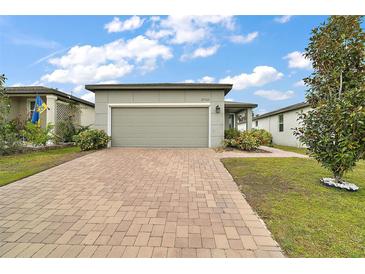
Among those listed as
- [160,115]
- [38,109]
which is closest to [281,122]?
[160,115]

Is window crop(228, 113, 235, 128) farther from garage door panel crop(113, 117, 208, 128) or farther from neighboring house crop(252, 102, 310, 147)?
garage door panel crop(113, 117, 208, 128)

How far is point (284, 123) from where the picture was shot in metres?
15.6

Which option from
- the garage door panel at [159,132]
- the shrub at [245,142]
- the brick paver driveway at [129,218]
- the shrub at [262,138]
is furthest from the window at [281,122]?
the brick paver driveway at [129,218]

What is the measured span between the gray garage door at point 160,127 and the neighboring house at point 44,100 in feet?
14.1

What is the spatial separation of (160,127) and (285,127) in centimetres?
1076

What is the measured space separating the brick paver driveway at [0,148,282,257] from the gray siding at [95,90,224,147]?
5581 millimetres

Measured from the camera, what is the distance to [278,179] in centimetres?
496

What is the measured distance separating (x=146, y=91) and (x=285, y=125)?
11631 millimetres

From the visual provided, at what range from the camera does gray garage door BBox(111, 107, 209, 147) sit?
1081cm

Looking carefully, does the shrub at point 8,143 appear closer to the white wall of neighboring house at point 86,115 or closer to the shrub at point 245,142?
the white wall of neighboring house at point 86,115

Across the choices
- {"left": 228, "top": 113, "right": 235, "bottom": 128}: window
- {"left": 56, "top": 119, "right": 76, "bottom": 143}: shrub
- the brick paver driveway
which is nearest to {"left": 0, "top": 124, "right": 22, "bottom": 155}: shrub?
{"left": 56, "top": 119, "right": 76, "bottom": 143}: shrub

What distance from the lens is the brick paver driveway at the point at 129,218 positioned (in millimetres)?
2254

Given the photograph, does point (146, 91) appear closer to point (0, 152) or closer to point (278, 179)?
point (0, 152)
